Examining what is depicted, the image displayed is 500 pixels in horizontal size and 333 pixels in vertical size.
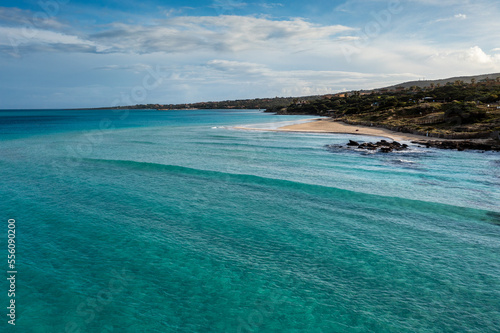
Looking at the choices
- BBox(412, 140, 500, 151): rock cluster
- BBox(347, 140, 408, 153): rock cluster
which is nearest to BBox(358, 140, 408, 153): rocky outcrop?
BBox(347, 140, 408, 153): rock cluster

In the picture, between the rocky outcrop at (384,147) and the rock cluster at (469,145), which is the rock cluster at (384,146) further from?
the rock cluster at (469,145)

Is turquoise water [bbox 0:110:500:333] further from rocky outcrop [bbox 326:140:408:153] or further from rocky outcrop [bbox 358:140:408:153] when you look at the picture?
rocky outcrop [bbox 326:140:408:153]

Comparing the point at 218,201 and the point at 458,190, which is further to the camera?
the point at 458,190

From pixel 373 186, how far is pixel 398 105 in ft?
225

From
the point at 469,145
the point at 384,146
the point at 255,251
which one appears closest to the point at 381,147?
the point at 384,146

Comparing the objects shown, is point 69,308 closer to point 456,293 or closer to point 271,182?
point 456,293

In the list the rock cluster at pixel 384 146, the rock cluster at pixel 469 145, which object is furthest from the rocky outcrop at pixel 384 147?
the rock cluster at pixel 469 145

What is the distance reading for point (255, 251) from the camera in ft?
40.7

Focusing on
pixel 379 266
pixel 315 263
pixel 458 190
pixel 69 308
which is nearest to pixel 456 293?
pixel 379 266

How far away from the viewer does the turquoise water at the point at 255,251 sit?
8.72 metres

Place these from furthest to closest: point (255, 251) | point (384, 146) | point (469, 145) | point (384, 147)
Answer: point (384, 146) → point (384, 147) → point (469, 145) → point (255, 251)

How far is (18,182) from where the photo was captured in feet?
73.8

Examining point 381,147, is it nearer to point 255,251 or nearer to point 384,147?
point 384,147

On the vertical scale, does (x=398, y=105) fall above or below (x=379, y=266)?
above
